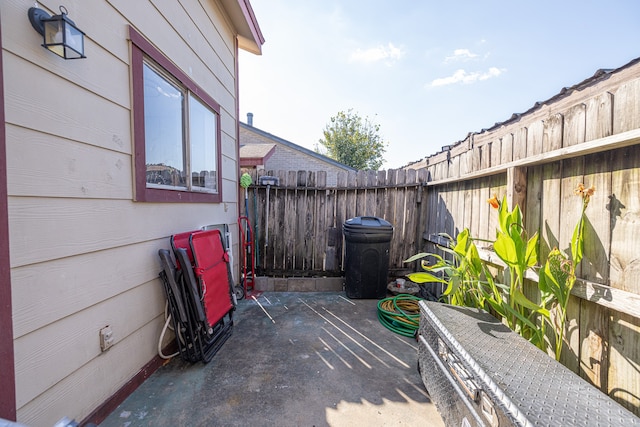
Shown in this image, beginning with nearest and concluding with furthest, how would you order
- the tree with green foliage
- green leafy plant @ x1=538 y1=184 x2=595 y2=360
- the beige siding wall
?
the beige siding wall → green leafy plant @ x1=538 y1=184 x2=595 y2=360 → the tree with green foliage

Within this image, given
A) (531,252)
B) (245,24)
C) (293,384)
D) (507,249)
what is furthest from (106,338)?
(245,24)

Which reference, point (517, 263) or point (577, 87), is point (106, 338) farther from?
point (577, 87)

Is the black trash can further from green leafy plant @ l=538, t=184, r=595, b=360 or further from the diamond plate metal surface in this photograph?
green leafy plant @ l=538, t=184, r=595, b=360

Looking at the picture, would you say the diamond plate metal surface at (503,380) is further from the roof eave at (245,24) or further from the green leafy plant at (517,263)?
the roof eave at (245,24)

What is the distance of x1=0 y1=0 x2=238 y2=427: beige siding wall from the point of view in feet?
3.57

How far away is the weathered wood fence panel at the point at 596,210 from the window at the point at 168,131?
8.81 ft

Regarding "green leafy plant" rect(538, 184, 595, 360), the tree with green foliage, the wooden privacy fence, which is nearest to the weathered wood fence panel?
"green leafy plant" rect(538, 184, 595, 360)

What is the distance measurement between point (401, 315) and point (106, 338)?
99.9 inches

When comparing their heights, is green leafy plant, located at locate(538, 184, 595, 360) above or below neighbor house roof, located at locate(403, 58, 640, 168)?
below

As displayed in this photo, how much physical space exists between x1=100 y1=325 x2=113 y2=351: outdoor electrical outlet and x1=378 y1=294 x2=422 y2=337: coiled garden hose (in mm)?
2347

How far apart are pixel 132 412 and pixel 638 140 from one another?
2973mm

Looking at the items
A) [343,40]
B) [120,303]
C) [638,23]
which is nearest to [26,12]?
[120,303]

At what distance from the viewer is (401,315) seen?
2791mm

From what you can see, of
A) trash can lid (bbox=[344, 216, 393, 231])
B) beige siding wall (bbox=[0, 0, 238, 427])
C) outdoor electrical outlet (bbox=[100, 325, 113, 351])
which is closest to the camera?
beige siding wall (bbox=[0, 0, 238, 427])
